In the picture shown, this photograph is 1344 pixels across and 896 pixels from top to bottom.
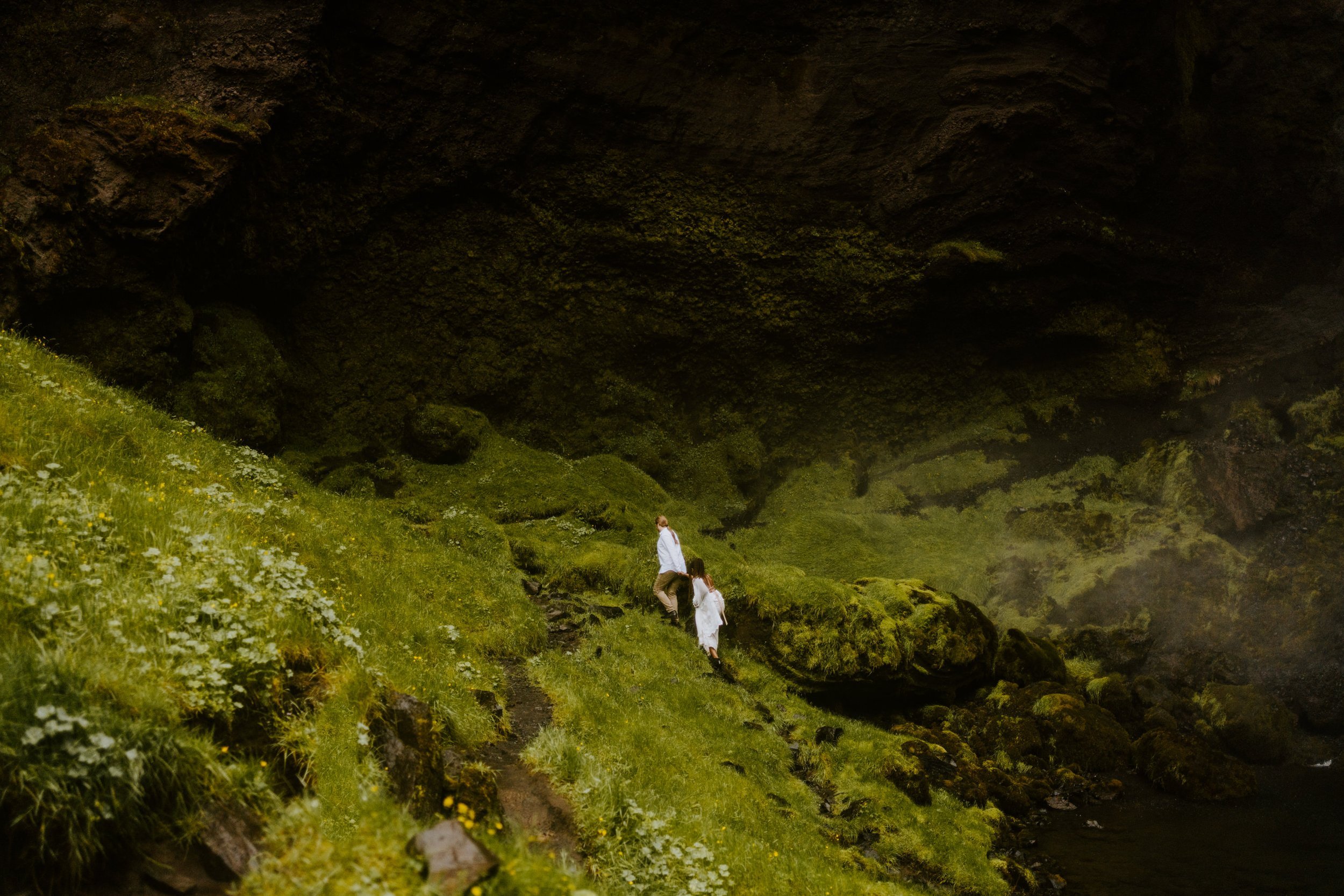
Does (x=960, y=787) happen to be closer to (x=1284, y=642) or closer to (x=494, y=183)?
(x=1284, y=642)

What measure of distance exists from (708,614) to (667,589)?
1089 millimetres

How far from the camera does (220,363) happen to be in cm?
2216

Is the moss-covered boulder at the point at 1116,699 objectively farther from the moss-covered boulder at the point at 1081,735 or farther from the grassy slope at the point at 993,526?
the grassy slope at the point at 993,526

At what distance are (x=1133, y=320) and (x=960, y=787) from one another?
24.0 metres

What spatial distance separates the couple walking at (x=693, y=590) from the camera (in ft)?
51.2

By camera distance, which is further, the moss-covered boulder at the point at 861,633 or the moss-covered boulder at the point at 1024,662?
the moss-covered boulder at the point at 1024,662

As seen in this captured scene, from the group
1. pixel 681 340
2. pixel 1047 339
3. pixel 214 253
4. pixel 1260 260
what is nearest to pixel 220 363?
pixel 214 253

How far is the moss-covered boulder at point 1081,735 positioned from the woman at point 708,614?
7.47 meters

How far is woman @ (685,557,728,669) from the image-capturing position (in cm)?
1553

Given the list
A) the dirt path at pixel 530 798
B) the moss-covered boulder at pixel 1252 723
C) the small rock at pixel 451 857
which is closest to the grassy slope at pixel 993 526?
the moss-covered boulder at pixel 1252 723

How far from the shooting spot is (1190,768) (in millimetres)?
15914

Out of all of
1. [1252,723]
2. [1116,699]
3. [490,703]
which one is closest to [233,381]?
[490,703]

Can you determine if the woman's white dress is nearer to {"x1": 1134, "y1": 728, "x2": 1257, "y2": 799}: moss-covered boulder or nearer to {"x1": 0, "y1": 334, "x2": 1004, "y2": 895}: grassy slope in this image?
{"x1": 0, "y1": 334, "x2": 1004, "y2": 895}: grassy slope

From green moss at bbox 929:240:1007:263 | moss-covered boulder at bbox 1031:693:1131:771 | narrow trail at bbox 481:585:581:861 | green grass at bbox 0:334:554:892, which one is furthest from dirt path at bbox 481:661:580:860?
green moss at bbox 929:240:1007:263
